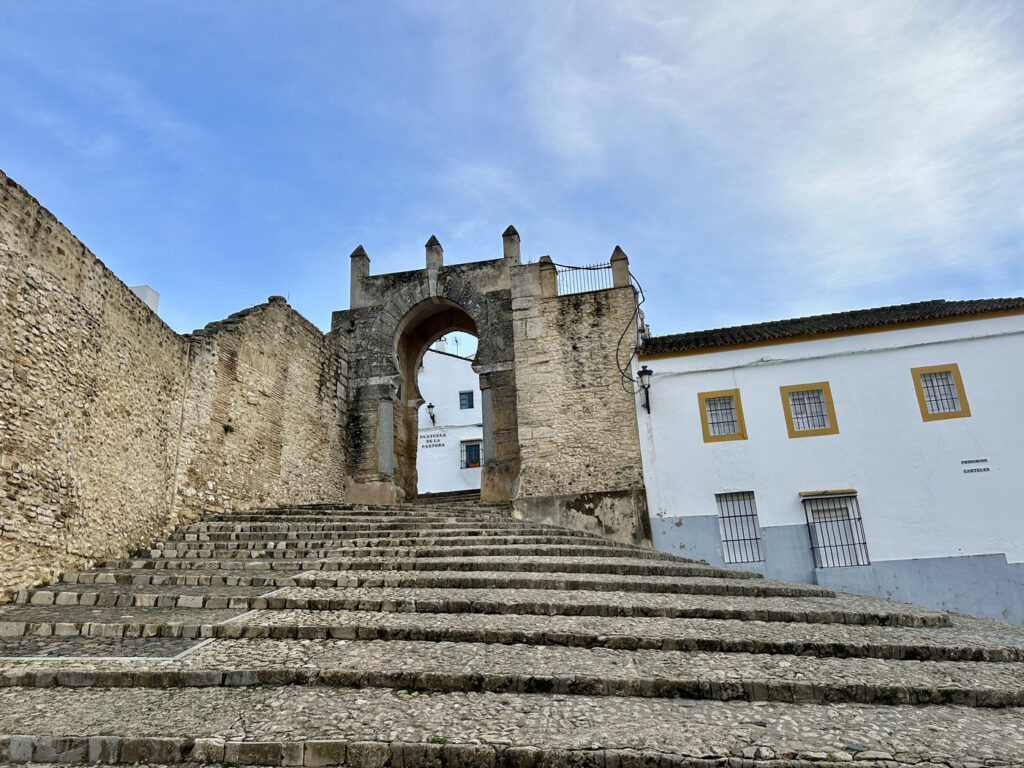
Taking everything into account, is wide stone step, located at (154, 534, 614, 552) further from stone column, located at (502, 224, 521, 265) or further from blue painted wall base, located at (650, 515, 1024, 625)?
stone column, located at (502, 224, 521, 265)

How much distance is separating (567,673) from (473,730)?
2.92 ft

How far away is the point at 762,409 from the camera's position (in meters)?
12.4

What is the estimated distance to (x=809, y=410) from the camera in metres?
12.3

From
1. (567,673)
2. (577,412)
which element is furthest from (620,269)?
(567,673)

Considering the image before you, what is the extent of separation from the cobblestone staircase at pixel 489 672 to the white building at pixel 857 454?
15.7 feet

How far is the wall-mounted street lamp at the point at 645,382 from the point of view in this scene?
13.0 metres

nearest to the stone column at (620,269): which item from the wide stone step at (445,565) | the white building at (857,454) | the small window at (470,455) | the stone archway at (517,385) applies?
the stone archway at (517,385)

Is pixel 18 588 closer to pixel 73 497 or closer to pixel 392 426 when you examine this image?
pixel 73 497

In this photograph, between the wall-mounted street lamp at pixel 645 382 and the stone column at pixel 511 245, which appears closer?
the wall-mounted street lamp at pixel 645 382

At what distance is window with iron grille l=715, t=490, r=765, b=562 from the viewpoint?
38.8ft

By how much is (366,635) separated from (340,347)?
11.1 meters

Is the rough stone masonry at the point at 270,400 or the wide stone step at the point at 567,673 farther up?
the rough stone masonry at the point at 270,400

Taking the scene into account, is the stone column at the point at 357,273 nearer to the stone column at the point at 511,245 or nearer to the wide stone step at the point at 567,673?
the stone column at the point at 511,245

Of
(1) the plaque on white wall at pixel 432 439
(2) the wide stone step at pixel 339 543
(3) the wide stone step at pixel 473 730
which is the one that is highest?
(1) the plaque on white wall at pixel 432 439
